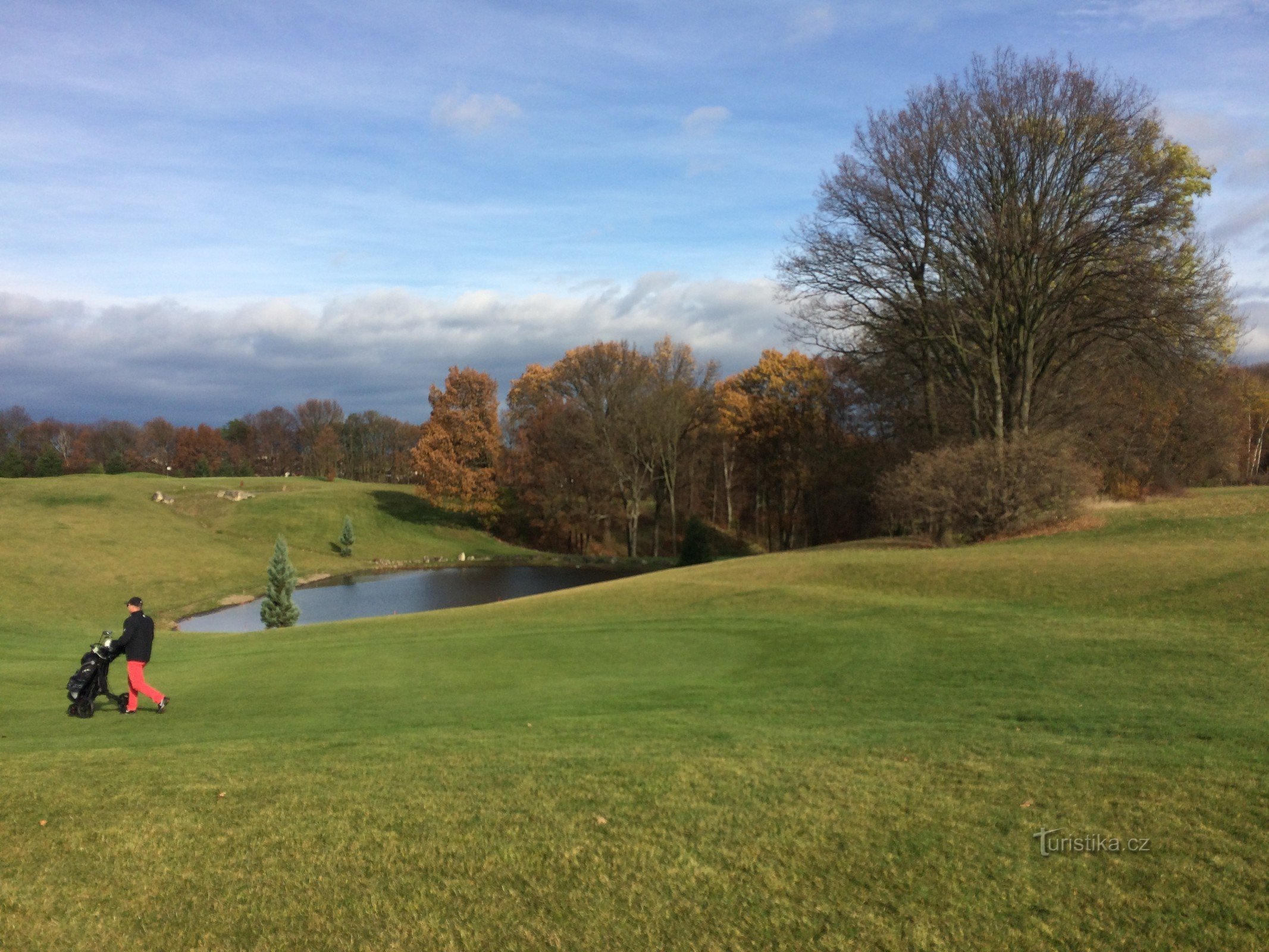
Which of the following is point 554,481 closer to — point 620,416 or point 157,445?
point 620,416

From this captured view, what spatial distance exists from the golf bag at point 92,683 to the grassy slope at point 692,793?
1.26 feet

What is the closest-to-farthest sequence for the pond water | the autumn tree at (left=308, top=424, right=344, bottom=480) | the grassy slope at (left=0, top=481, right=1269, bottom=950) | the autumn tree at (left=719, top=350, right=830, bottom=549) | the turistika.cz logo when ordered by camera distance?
the grassy slope at (left=0, top=481, right=1269, bottom=950)
the turistika.cz logo
the pond water
the autumn tree at (left=719, top=350, right=830, bottom=549)
the autumn tree at (left=308, top=424, right=344, bottom=480)

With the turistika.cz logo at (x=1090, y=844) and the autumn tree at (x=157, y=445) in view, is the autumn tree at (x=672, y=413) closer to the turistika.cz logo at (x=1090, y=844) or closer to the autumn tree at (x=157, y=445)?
the turistika.cz logo at (x=1090, y=844)

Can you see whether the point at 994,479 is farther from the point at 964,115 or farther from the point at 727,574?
the point at 964,115

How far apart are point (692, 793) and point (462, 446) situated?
6617 cm

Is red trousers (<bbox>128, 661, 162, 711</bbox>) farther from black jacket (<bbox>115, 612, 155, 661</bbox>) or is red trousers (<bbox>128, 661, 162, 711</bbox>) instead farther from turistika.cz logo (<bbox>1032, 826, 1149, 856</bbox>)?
turistika.cz logo (<bbox>1032, 826, 1149, 856</bbox>)

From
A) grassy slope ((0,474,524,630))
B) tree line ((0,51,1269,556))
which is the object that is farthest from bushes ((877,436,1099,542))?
grassy slope ((0,474,524,630))

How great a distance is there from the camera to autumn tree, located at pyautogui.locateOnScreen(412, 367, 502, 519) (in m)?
69.8

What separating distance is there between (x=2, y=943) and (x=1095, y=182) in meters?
34.2

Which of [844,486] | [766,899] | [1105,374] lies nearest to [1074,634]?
[766,899]

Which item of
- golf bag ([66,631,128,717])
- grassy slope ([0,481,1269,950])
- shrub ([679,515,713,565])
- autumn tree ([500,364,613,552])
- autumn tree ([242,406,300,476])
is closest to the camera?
grassy slope ([0,481,1269,950])

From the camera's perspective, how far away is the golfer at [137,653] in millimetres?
12961

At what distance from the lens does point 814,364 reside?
6075cm

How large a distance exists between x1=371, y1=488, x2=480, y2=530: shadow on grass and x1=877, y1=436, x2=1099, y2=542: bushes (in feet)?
165
